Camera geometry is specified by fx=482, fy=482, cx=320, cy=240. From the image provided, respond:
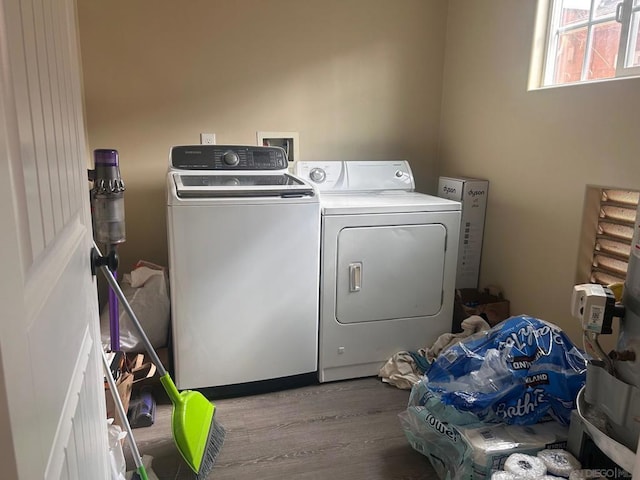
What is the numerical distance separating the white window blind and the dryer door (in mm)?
692

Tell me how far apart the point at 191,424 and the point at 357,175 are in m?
1.66

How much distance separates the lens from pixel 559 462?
149cm

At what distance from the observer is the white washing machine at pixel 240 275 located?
206 cm

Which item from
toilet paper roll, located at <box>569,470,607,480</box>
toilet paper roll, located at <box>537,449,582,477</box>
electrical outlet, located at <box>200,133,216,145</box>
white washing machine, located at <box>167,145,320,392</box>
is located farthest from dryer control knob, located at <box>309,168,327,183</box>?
toilet paper roll, located at <box>569,470,607,480</box>

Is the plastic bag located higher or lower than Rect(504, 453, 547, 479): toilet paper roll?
higher

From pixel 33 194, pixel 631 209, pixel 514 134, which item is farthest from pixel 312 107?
pixel 33 194

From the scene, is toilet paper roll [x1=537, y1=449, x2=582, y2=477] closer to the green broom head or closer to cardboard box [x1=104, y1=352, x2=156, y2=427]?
the green broom head

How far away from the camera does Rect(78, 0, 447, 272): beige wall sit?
2.54 meters

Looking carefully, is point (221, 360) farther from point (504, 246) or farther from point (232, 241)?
point (504, 246)

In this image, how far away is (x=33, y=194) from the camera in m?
0.60

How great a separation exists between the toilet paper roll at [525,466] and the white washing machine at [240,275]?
1070 mm

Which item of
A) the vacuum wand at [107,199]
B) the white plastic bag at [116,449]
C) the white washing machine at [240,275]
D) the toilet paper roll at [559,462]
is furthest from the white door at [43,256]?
the toilet paper roll at [559,462]

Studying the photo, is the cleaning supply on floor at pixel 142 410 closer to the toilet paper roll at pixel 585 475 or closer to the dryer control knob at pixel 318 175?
the dryer control knob at pixel 318 175

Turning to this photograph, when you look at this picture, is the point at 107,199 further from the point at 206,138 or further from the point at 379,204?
the point at 379,204
